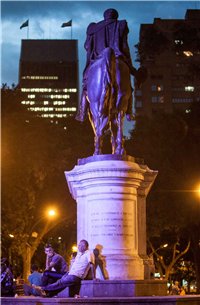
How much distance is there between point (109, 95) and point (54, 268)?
15.4ft

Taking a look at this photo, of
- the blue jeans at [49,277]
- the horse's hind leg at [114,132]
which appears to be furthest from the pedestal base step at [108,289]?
the horse's hind leg at [114,132]

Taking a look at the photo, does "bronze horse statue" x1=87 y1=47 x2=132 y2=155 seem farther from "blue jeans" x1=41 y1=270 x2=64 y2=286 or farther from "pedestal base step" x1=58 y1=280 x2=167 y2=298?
"pedestal base step" x1=58 y1=280 x2=167 y2=298

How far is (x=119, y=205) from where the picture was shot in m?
12.6

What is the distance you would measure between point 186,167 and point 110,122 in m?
25.6

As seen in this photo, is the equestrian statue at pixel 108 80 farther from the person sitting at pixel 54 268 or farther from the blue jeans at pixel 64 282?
the blue jeans at pixel 64 282

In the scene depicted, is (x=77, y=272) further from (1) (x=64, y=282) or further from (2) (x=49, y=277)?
(2) (x=49, y=277)

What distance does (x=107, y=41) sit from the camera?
14383 millimetres

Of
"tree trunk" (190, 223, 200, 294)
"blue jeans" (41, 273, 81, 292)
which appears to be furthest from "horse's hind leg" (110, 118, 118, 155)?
"tree trunk" (190, 223, 200, 294)

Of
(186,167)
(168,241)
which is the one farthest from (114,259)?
(168,241)

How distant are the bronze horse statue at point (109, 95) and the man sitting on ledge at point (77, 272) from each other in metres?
3.07

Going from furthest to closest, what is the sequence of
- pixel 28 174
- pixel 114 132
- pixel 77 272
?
1. pixel 28 174
2. pixel 114 132
3. pixel 77 272

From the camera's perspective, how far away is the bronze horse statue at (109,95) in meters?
13.7

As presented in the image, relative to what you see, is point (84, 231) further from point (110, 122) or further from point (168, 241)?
point (168, 241)

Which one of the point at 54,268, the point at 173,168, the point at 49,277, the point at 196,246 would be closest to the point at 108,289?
the point at 49,277
